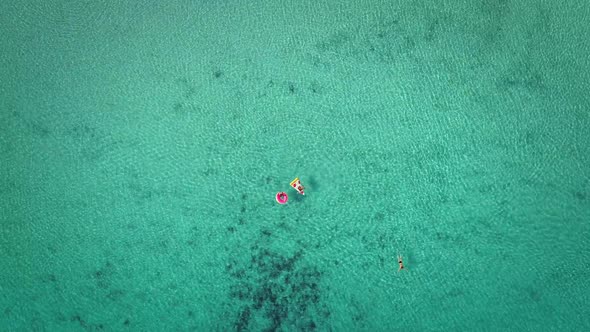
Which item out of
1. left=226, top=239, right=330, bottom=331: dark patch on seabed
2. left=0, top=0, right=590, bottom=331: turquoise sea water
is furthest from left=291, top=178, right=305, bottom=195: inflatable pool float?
left=226, top=239, right=330, bottom=331: dark patch on seabed

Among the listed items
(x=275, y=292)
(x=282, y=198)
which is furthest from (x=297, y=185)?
(x=275, y=292)

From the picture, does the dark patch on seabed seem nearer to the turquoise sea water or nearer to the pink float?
the turquoise sea water

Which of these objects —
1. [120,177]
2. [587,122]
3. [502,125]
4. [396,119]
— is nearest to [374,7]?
[396,119]

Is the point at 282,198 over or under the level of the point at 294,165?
under

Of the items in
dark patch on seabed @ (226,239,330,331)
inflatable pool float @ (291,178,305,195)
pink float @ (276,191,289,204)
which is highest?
inflatable pool float @ (291,178,305,195)

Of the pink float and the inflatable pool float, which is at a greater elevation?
the inflatable pool float

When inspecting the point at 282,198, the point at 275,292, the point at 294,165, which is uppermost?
the point at 294,165

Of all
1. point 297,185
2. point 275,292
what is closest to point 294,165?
point 297,185

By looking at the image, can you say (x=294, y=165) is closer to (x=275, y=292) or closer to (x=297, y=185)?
(x=297, y=185)
